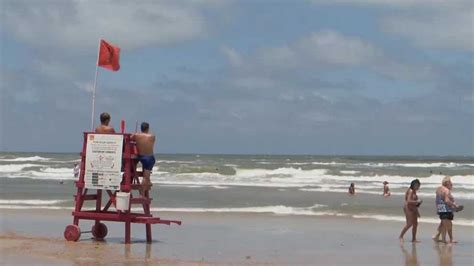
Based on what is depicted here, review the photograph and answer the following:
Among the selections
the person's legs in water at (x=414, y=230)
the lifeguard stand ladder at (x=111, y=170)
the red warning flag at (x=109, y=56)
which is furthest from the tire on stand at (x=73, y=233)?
the person's legs in water at (x=414, y=230)

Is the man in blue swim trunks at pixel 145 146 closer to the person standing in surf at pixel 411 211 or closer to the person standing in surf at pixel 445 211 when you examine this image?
the person standing in surf at pixel 411 211

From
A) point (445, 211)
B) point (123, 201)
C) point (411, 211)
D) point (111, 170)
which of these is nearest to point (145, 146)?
point (111, 170)

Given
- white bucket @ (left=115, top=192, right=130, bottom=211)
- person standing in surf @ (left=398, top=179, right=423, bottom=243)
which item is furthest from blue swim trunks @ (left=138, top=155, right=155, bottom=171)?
person standing in surf @ (left=398, top=179, right=423, bottom=243)

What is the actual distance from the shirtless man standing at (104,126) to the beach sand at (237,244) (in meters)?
2.03

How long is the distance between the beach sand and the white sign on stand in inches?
43.5

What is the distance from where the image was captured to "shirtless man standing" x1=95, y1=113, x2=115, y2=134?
13.0 metres

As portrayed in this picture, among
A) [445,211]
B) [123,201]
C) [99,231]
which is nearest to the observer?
[123,201]

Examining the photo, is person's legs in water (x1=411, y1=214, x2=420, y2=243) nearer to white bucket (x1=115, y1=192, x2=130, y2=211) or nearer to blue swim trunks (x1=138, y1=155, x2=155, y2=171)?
blue swim trunks (x1=138, y1=155, x2=155, y2=171)

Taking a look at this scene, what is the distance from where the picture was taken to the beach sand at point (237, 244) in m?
11.2

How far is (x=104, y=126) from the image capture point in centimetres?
1304

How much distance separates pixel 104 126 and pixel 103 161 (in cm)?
66

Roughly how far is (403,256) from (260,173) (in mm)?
42813

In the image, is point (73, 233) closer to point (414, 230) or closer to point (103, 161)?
point (103, 161)

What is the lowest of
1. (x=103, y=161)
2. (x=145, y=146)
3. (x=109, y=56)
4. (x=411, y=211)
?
(x=411, y=211)
